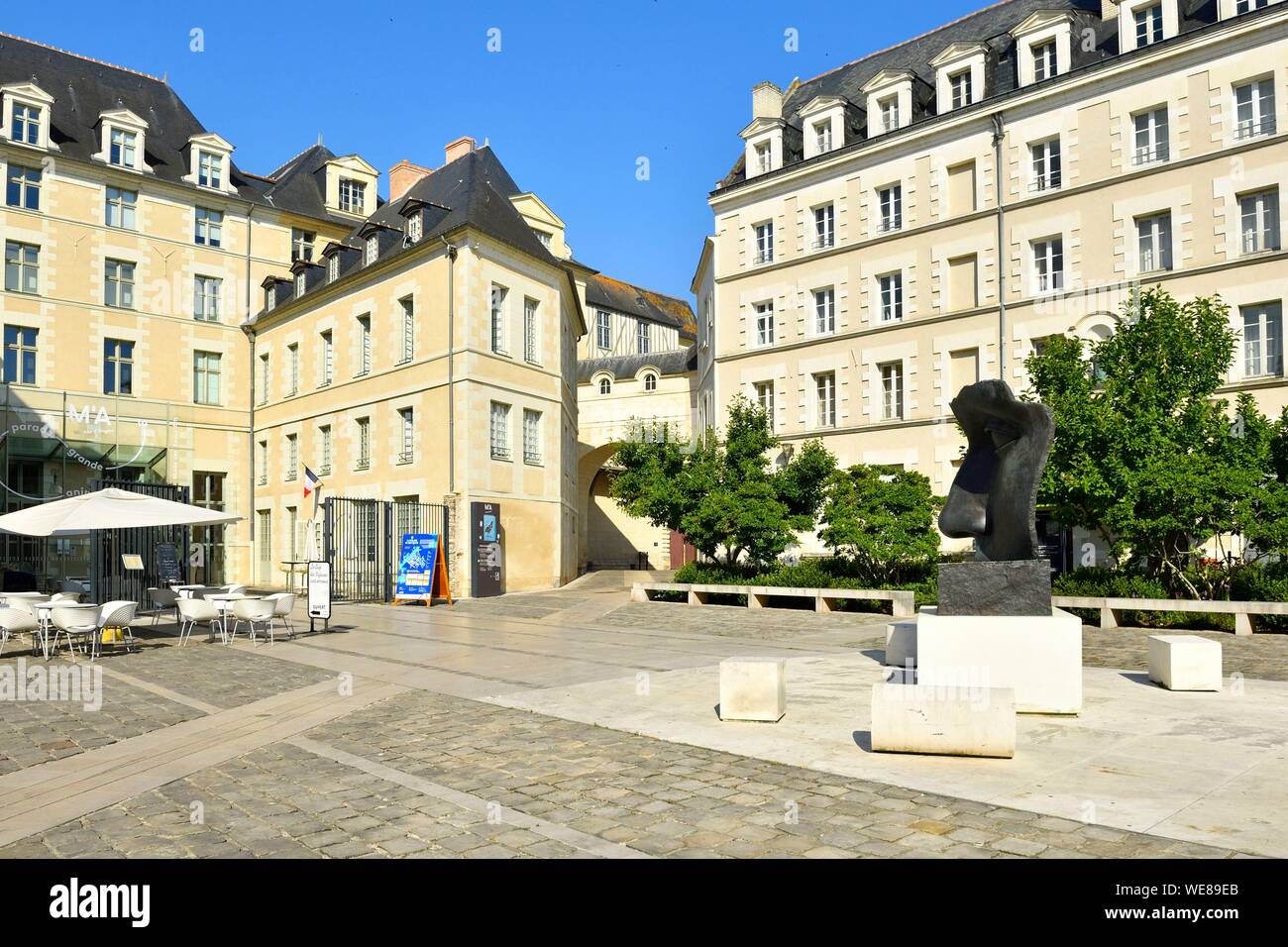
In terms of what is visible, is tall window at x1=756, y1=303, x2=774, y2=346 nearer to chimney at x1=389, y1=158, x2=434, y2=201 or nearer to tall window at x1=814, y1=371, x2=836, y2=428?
tall window at x1=814, y1=371, x2=836, y2=428

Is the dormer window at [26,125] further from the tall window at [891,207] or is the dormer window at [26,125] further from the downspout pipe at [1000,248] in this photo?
the downspout pipe at [1000,248]

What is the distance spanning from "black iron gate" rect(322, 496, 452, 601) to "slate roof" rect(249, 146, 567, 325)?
27.0ft

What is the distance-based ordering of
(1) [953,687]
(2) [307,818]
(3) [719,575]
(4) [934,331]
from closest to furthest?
1. (2) [307,818]
2. (1) [953,687]
3. (3) [719,575]
4. (4) [934,331]

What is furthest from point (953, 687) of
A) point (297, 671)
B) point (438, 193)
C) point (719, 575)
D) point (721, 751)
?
point (438, 193)

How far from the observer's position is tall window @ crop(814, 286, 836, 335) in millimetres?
32719

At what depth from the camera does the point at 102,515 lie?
47.5 ft

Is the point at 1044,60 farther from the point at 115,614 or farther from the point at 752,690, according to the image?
the point at 115,614

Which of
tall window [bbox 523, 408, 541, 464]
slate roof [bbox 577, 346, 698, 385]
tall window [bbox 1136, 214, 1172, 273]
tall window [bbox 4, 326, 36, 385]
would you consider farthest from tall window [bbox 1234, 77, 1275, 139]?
tall window [bbox 4, 326, 36, 385]

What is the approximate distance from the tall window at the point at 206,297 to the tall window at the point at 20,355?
574 cm

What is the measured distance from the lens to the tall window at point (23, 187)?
1244 inches

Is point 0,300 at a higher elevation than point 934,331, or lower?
higher

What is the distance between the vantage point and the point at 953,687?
6.76 metres

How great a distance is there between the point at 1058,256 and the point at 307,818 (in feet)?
91.1
